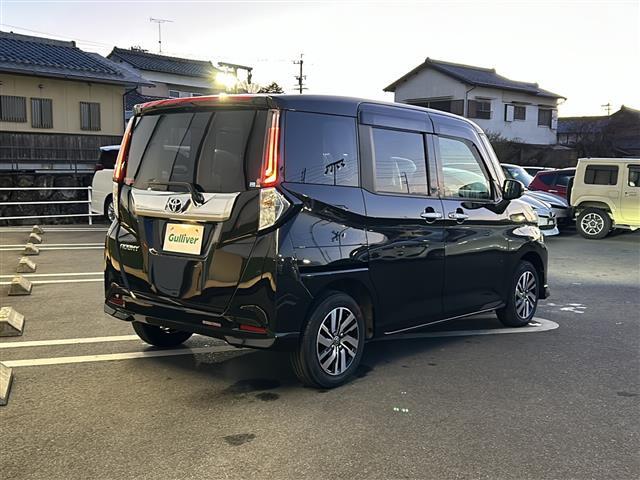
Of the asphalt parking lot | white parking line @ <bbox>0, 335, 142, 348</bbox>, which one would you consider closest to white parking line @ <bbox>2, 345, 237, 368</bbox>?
the asphalt parking lot

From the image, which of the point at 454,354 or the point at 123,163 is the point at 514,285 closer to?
the point at 454,354

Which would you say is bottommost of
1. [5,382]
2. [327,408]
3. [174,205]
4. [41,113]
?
[327,408]

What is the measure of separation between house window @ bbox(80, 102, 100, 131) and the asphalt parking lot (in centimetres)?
1828

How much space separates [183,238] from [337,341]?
1.26 metres

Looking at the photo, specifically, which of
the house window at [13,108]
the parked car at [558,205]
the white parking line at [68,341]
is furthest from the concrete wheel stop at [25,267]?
the house window at [13,108]

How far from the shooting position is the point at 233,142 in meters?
4.03

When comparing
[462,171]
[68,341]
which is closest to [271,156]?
[462,171]

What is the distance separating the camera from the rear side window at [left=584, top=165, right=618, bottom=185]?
1392 centimetres

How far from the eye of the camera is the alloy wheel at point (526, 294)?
6.14 m

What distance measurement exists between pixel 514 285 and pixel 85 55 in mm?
22595

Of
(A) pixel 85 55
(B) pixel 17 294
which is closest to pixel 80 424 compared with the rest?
(B) pixel 17 294

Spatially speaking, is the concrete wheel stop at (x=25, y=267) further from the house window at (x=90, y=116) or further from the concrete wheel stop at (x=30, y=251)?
the house window at (x=90, y=116)

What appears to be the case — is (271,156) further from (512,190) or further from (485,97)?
(485,97)

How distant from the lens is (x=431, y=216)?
4906 millimetres
